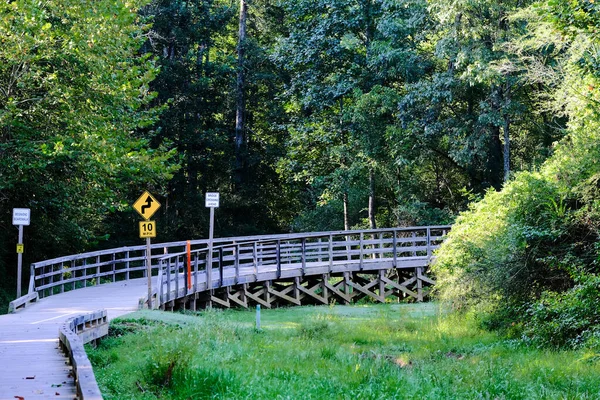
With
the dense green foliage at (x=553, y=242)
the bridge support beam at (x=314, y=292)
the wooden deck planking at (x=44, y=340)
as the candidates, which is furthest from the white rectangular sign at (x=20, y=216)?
the dense green foliage at (x=553, y=242)

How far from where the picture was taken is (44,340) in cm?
1172

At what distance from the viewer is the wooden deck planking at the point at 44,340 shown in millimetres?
8125

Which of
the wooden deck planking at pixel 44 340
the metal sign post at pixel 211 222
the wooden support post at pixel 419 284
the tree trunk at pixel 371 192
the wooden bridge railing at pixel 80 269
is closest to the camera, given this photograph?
the wooden deck planking at pixel 44 340

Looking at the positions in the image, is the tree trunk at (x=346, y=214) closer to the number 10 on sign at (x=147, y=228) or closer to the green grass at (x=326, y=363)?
the number 10 on sign at (x=147, y=228)

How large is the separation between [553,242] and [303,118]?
70.8 ft

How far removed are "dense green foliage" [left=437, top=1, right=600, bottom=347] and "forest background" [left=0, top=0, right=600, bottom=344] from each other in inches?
2.6

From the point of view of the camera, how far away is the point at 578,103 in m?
15.9

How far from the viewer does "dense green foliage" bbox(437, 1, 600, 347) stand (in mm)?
12766

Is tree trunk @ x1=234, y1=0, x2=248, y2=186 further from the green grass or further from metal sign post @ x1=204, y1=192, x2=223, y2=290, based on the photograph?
the green grass

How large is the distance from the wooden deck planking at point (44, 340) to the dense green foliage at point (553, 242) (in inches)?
306

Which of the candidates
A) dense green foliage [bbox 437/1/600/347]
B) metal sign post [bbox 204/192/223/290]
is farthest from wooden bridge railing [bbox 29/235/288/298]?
dense green foliage [bbox 437/1/600/347]

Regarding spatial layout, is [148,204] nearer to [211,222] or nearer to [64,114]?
[211,222]

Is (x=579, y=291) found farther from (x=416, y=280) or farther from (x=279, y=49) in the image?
(x=279, y=49)

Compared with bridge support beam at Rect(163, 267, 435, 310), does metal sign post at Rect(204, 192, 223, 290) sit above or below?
above
